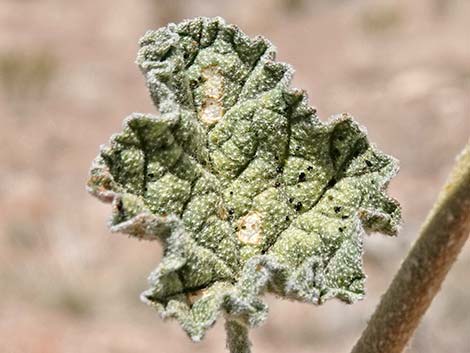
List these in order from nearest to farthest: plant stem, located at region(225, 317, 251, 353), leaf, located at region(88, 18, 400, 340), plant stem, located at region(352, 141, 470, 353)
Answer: plant stem, located at region(352, 141, 470, 353) < leaf, located at region(88, 18, 400, 340) < plant stem, located at region(225, 317, 251, 353)

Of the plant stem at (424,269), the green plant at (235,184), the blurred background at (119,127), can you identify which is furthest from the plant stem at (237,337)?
the blurred background at (119,127)

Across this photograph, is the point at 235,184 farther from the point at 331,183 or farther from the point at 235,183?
the point at 331,183

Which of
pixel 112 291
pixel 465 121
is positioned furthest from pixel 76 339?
pixel 465 121

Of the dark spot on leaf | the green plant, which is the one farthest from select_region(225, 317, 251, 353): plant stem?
the dark spot on leaf

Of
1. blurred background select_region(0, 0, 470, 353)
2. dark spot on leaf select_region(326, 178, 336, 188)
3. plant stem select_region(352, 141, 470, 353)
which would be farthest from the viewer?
blurred background select_region(0, 0, 470, 353)

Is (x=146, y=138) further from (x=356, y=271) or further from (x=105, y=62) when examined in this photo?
(x=105, y=62)

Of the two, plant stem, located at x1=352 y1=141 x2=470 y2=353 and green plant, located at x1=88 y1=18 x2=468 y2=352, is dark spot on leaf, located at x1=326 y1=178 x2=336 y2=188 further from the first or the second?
plant stem, located at x1=352 y1=141 x2=470 y2=353
